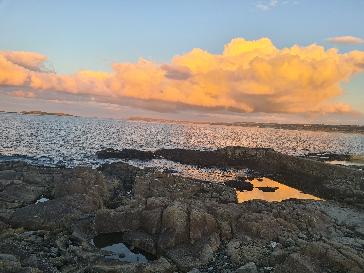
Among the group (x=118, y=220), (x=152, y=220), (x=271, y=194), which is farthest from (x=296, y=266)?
(x=271, y=194)

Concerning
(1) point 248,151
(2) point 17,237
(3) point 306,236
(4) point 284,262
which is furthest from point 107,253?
(1) point 248,151

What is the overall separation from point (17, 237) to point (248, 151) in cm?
5535

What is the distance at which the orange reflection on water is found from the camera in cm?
4062

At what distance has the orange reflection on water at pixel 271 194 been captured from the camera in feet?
133

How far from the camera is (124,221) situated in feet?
76.3

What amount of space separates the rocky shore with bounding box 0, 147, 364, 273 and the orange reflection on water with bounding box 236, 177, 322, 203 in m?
5.71

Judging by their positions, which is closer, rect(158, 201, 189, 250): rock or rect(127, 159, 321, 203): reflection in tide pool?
rect(158, 201, 189, 250): rock

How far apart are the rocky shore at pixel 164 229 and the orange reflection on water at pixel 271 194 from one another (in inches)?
225

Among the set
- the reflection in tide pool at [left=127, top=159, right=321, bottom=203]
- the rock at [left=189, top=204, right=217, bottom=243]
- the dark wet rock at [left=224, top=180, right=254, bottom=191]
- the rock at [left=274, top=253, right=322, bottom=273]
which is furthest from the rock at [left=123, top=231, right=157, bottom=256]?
the dark wet rock at [left=224, top=180, right=254, bottom=191]

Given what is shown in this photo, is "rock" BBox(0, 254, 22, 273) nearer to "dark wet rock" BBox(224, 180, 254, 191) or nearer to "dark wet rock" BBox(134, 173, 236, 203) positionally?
"dark wet rock" BBox(134, 173, 236, 203)

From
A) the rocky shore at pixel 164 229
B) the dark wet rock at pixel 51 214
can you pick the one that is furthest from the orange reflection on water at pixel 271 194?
the dark wet rock at pixel 51 214

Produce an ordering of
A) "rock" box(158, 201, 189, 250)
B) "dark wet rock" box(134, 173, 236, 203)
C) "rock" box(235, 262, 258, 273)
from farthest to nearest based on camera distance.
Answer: "dark wet rock" box(134, 173, 236, 203), "rock" box(158, 201, 189, 250), "rock" box(235, 262, 258, 273)

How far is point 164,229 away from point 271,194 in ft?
82.4

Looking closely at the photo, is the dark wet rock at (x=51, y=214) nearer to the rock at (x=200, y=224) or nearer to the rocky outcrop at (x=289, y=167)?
the rock at (x=200, y=224)
